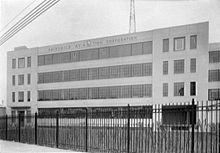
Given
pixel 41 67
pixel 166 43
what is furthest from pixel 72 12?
pixel 41 67

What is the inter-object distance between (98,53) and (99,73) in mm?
3893

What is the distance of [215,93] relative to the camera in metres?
51.4

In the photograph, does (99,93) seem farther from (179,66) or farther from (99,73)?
(179,66)

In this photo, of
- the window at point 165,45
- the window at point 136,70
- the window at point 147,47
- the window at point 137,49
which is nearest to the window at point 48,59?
the window at point 137,49

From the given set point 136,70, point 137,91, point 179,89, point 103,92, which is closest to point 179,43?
point 179,89

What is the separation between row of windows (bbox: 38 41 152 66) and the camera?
175ft

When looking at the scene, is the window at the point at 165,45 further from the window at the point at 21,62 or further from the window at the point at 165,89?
the window at the point at 21,62

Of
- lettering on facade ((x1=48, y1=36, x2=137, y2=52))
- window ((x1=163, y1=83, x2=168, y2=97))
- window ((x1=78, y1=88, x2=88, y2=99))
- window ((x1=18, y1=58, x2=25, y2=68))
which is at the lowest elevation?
window ((x1=78, y1=88, x2=88, y2=99))

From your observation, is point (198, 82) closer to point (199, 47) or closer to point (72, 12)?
point (199, 47)

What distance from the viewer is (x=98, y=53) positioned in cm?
5738

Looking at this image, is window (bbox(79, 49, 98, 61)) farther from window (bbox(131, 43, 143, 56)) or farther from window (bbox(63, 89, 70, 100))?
window (bbox(131, 43, 143, 56))

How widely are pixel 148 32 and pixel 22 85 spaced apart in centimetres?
3088

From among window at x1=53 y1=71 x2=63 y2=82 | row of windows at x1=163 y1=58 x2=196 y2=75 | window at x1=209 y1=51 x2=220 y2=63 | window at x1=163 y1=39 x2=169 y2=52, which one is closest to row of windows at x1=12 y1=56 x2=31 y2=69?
window at x1=53 y1=71 x2=63 y2=82

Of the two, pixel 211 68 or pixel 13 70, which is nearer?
pixel 211 68
